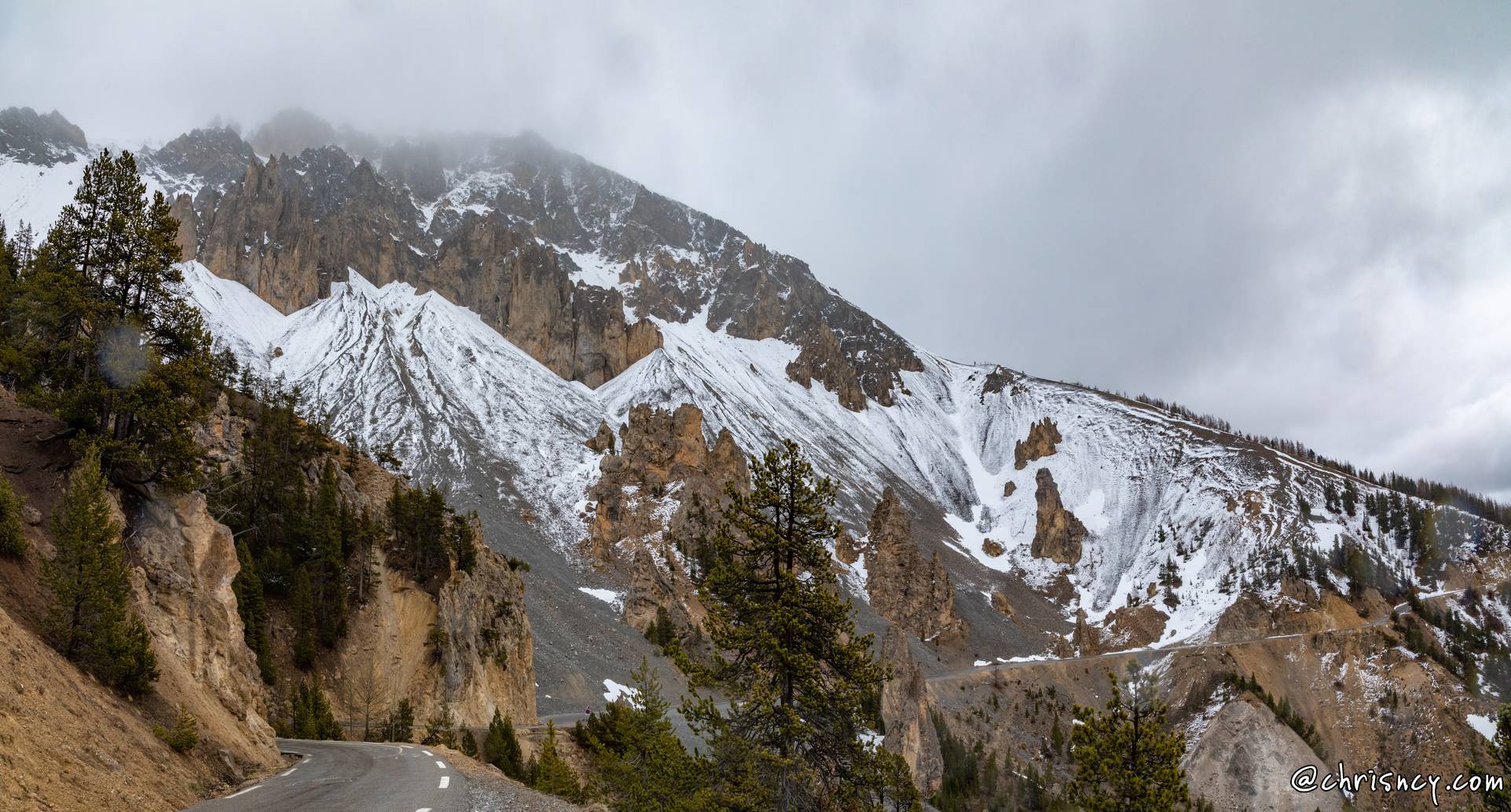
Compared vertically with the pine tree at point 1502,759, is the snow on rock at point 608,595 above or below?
above

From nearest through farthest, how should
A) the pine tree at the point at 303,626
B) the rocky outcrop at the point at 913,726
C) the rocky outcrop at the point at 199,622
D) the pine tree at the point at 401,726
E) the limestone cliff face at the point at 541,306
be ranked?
the rocky outcrop at the point at 199,622
the pine tree at the point at 401,726
the pine tree at the point at 303,626
the rocky outcrop at the point at 913,726
the limestone cliff face at the point at 541,306

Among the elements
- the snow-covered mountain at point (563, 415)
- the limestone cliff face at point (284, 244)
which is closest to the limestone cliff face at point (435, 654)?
the snow-covered mountain at point (563, 415)

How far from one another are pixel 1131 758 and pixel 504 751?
26.0 meters

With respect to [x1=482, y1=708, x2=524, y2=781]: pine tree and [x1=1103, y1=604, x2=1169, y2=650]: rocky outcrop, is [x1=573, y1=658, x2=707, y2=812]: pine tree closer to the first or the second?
[x1=482, y1=708, x2=524, y2=781]: pine tree

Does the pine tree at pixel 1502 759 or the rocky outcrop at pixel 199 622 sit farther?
the pine tree at pixel 1502 759

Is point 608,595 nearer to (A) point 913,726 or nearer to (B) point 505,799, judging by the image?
(A) point 913,726

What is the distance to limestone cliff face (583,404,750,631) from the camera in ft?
292

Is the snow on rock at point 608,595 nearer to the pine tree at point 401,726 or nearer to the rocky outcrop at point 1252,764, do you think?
the pine tree at point 401,726

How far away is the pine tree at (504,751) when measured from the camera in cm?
3438

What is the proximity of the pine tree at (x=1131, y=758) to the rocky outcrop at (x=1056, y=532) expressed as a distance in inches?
6323

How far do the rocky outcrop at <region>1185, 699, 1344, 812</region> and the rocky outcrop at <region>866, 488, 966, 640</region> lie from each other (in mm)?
63774

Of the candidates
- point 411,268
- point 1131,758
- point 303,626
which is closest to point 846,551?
point 303,626

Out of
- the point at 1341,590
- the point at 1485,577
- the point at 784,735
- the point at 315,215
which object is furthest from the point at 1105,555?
the point at 315,215

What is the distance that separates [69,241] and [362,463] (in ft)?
114
